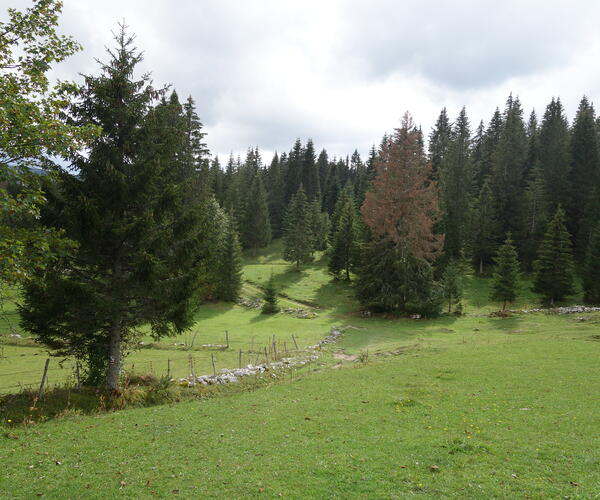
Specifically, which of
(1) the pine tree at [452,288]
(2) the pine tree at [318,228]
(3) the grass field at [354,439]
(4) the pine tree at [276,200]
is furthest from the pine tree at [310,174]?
(3) the grass field at [354,439]

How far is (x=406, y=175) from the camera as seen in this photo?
1647 inches

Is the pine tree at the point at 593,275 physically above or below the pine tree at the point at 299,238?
below

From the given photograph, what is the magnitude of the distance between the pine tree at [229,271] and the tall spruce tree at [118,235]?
32.7m

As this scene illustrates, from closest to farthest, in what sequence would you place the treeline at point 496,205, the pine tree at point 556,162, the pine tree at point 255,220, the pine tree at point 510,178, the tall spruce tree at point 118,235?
1. the tall spruce tree at point 118,235
2. the treeline at point 496,205
3. the pine tree at point 556,162
4. the pine tree at point 510,178
5. the pine tree at point 255,220

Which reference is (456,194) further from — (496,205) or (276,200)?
(276,200)

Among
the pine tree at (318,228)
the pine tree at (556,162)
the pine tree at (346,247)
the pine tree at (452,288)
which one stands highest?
the pine tree at (556,162)

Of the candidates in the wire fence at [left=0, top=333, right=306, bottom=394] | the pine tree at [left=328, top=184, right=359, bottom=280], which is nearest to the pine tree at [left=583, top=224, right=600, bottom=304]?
the pine tree at [left=328, top=184, right=359, bottom=280]

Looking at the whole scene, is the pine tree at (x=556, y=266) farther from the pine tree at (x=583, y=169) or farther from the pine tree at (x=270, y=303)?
the pine tree at (x=270, y=303)

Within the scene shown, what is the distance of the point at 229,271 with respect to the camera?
4988 cm

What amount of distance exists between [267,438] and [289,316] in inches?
1265

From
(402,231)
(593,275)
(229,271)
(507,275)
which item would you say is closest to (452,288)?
(507,275)

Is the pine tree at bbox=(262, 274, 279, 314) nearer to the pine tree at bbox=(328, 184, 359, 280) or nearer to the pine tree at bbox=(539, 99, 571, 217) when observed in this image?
the pine tree at bbox=(328, 184, 359, 280)

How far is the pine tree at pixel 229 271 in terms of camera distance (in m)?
49.5

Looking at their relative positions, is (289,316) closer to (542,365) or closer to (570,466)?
(542,365)
